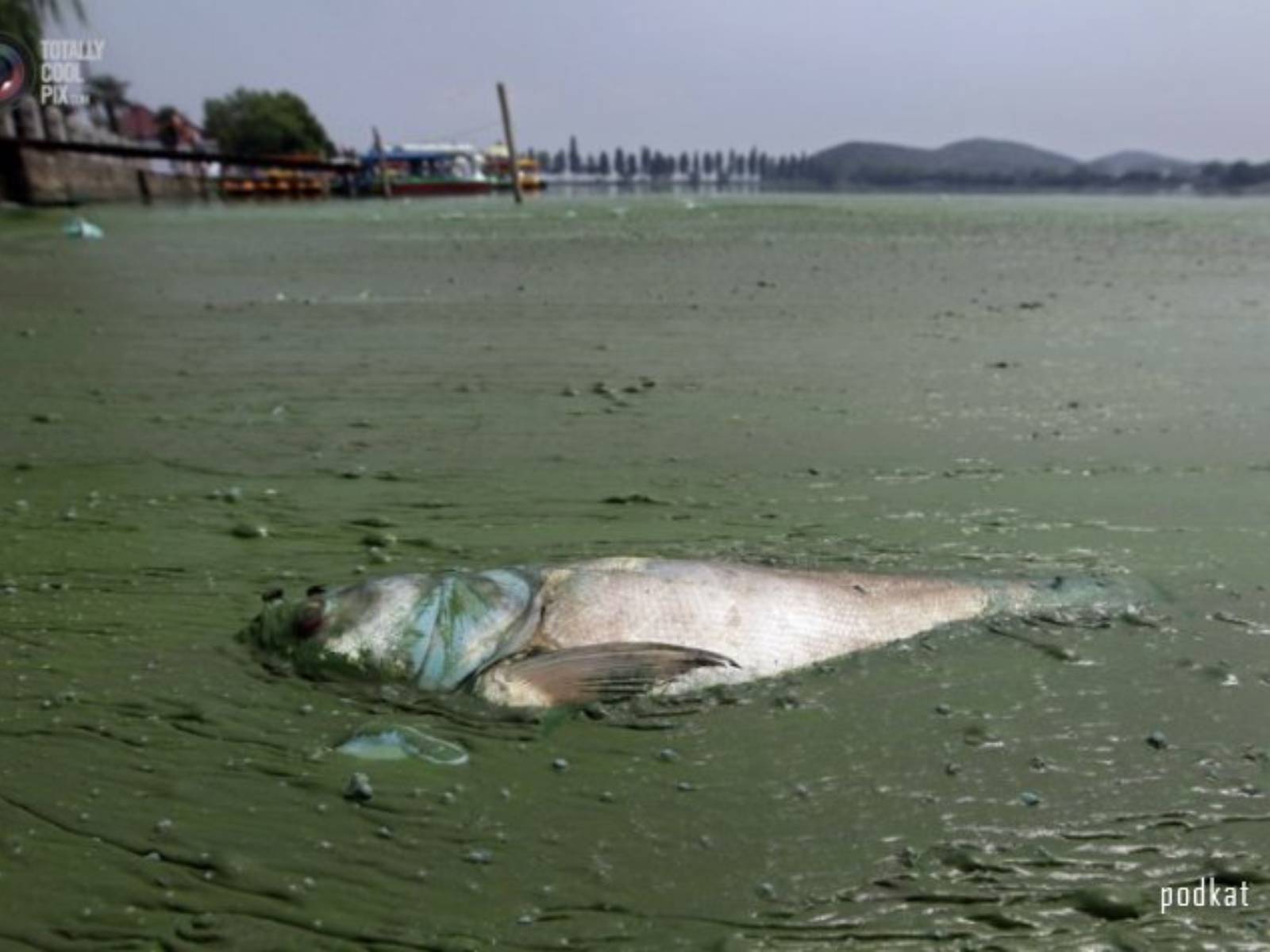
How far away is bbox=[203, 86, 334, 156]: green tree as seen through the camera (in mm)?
70812

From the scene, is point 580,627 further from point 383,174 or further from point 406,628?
point 383,174

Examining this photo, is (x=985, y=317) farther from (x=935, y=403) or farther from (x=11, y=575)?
(x=11, y=575)

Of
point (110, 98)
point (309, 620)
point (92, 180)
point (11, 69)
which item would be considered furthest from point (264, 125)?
point (309, 620)

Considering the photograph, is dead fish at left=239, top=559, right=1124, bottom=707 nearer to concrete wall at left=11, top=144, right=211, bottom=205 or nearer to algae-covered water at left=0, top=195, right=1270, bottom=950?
algae-covered water at left=0, top=195, right=1270, bottom=950

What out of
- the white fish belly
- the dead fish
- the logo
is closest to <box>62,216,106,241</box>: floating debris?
the logo

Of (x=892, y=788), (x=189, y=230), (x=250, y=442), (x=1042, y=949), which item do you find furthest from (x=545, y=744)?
(x=189, y=230)

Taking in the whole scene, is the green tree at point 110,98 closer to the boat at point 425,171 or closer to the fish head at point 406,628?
the boat at point 425,171

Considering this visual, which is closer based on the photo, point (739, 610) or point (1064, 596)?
point (739, 610)

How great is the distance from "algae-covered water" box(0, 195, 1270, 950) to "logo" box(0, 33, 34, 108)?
13112 millimetres

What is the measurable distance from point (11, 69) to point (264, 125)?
175 feet

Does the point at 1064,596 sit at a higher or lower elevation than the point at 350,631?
lower

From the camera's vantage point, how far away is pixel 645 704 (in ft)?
9.29

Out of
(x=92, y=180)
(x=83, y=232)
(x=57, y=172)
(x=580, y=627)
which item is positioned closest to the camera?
(x=580, y=627)

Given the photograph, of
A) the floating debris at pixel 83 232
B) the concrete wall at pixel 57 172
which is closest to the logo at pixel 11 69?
the floating debris at pixel 83 232
